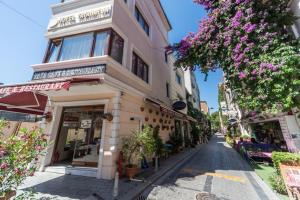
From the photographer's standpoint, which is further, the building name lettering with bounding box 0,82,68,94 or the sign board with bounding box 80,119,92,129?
the sign board with bounding box 80,119,92,129

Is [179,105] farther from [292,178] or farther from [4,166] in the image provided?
[4,166]

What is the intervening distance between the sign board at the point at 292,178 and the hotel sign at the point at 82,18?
35.0 ft

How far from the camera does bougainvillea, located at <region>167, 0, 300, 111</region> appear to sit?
6875mm

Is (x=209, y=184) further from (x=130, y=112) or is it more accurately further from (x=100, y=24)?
(x=100, y=24)

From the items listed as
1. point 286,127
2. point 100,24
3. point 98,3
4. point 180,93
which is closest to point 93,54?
point 100,24

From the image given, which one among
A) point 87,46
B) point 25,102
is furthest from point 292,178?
point 25,102

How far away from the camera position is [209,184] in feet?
23.0

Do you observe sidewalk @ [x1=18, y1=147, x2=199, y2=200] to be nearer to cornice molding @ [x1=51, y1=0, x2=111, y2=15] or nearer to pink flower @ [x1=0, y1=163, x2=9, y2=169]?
pink flower @ [x1=0, y1=163, x2=9, y2=169]

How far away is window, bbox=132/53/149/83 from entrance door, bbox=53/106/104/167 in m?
4.12

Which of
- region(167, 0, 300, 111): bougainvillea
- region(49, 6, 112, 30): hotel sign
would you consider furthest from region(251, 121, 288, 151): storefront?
region(49, 6, 112, 30): hotel sign

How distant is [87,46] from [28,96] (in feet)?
13.5

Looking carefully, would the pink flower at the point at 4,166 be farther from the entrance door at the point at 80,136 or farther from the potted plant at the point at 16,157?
the entrance door at the point at 80,136

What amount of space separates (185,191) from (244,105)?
589cm

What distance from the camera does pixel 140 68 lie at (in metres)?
12.0
